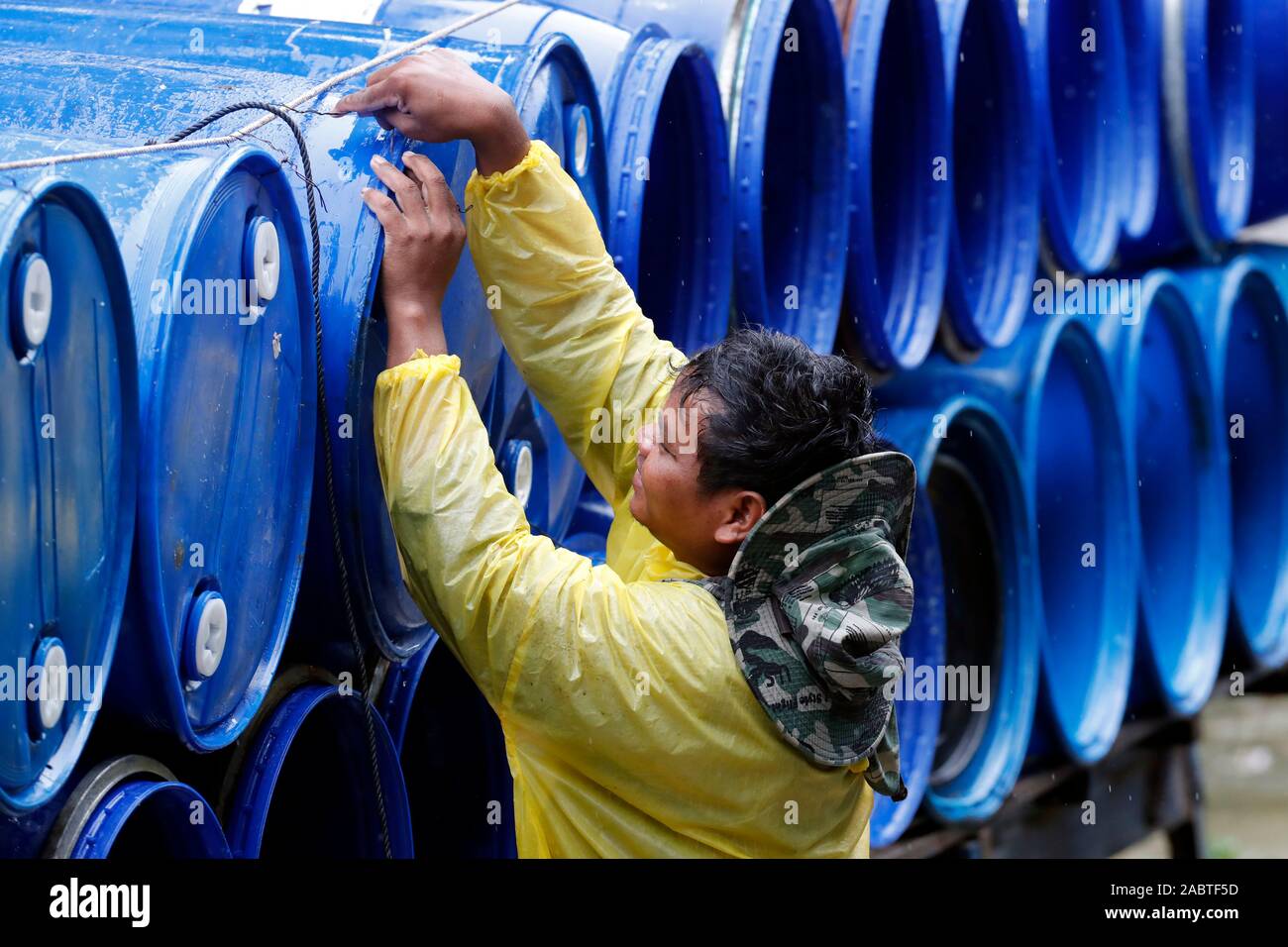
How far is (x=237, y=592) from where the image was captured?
1544 mm

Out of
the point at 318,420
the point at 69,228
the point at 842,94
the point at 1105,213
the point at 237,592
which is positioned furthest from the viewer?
the point at 1105,213

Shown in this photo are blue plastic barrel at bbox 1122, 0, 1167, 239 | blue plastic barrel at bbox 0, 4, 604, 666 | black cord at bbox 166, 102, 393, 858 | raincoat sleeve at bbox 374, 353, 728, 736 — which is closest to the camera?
raincoat sleeve at bbox 374, 353, 728, 736

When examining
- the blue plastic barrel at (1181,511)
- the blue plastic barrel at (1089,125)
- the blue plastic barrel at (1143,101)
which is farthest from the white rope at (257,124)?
the blue plastic barrel at (1181,511)

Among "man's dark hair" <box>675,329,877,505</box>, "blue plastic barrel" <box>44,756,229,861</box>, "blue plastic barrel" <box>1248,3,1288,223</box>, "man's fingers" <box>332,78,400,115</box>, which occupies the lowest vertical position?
"blue plastic barrel" <box>44,756,229,861</box>

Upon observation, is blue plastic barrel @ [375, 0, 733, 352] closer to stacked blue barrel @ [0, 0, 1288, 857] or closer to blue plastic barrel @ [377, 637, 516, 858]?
stacked blue barrel @ [0, 0, 1288, 857]

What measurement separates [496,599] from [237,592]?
0.97 ft

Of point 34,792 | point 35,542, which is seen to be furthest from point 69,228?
point 34,792

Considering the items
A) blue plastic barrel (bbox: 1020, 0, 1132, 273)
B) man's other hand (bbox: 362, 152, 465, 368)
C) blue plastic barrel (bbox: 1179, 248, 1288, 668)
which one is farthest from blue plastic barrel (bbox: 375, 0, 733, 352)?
blue plastic barrel (bbox: 1179, 248, 1288, 668)

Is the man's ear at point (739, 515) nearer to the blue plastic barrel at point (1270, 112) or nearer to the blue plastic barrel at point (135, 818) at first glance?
the blue plastic barrel at point (135, 818)

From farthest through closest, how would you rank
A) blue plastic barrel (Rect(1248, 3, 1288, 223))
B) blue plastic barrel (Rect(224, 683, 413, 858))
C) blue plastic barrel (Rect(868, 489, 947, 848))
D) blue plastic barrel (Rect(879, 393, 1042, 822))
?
Answer: blue plastic barrel (Rect(1248, 3, 1288, 223)) < blue plastic barrel (Rect(879, 393, 1042, 822)) < blue plastic barrel (Rect(868, 489, 947, 848)) < blue plastic barrel (Rect(224, 683, 413, 858))

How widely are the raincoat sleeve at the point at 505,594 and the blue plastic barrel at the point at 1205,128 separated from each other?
3096 millimetres

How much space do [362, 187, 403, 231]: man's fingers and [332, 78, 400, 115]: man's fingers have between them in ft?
0.29

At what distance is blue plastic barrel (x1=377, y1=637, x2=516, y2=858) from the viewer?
7.64ft
